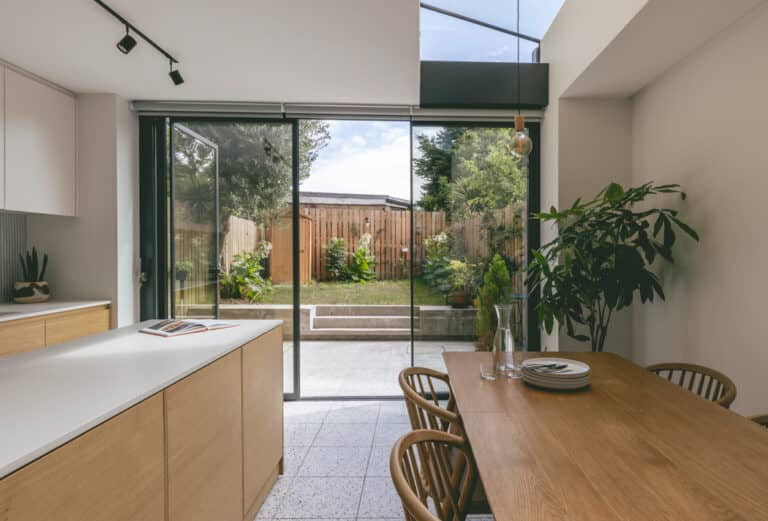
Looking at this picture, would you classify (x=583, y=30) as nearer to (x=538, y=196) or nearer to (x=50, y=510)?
(x=538, y=196)

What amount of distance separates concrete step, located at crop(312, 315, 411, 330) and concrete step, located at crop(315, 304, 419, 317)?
3.2 inches

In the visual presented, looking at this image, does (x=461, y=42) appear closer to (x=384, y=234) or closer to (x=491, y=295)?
(x=491, y=295)

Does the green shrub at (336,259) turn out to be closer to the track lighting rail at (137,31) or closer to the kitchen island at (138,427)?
the track lighting rail at (137,31)

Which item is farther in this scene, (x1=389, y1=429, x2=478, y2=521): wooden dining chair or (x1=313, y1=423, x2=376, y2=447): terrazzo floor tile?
(x1=313, y1=423, x2=376, y2=447): terrazzo floor tile

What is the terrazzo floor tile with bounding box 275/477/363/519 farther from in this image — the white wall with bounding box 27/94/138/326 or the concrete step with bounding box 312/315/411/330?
the concrete step with bounding box 312/315/411/330

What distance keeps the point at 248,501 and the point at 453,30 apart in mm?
3513

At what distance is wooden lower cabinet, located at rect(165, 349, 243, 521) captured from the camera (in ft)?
4.12

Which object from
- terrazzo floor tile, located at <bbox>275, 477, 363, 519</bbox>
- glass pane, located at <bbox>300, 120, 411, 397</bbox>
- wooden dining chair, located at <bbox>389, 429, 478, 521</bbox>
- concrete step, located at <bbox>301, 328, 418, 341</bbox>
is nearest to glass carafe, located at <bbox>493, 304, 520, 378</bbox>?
wooden dining chair, located at <bbox>389, 429, 478, 521</bbox>

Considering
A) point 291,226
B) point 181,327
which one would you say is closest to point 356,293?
point 291,226

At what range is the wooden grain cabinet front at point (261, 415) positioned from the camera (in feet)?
5.96

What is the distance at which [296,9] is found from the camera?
6.88 feet

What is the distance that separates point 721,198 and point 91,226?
4.24 m

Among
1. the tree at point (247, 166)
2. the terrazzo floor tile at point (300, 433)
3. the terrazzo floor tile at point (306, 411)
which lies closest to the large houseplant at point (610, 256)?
the terrazzo floor tile at point (300, 433)

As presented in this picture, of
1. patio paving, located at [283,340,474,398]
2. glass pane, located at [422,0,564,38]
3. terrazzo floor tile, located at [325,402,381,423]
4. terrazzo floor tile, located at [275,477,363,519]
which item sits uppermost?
glass pane, located at [422,0,564,38]
